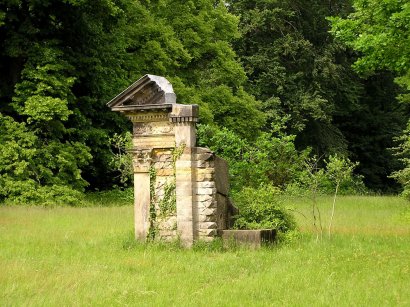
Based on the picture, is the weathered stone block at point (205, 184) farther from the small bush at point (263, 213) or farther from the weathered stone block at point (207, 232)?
the small bush at point (263, 213)

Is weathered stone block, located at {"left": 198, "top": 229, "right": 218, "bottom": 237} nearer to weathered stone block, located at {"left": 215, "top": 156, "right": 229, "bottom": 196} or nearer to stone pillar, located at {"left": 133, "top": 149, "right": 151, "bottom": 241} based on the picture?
weathered stone block, located at {"left": 215, "top": 156, "right": 229, "bottom": 196}

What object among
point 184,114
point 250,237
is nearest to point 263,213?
point 250,237

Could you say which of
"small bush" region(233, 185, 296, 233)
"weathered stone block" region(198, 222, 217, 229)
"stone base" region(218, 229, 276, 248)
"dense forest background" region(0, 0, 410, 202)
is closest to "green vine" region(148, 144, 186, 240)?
"weathered stone block" region(198, 222, 217, 229)

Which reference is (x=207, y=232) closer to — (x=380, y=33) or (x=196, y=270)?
(x=196, y=270)

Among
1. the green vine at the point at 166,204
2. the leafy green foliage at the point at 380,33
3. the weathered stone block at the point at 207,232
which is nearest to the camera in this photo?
the weathered stone block at the point at 207,232

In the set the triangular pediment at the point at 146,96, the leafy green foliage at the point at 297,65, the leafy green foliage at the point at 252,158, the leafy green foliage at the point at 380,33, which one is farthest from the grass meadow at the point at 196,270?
the leafy green foliage at the point at 297,65

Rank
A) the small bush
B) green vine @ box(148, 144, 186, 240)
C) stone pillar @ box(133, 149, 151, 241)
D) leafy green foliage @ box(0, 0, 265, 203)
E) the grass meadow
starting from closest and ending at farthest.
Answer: the grass meadow
green vine @ box(148, 144, 186, 240)
stone pillar @ box(133, 149, 151, 241)
the small bush
leafy green foliage @ box(0, 0, 265, 203)

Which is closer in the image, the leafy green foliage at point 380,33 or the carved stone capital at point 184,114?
the carved stone capital at point 184,114

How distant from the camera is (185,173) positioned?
14945 mm

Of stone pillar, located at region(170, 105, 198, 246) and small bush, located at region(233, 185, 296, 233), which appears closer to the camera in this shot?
stone pillar, located at region(170, 105, 198, 246)

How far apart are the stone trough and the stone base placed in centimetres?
2

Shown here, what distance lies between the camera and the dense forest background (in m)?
24.0

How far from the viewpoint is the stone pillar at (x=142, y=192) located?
15.4 meters

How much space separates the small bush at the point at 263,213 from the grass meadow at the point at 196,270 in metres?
0.56
